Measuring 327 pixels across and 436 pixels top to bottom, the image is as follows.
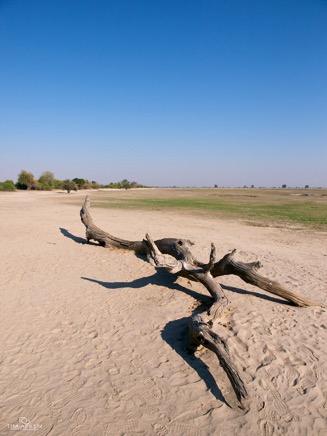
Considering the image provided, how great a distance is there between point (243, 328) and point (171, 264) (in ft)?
6.34

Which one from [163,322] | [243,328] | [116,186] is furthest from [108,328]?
[116,186]

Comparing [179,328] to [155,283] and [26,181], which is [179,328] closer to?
[155,283]

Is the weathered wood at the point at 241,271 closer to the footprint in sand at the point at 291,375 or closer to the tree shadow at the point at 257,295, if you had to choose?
the tree shadow at the point at 257,295

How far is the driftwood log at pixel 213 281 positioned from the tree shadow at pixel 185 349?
0.23 meters

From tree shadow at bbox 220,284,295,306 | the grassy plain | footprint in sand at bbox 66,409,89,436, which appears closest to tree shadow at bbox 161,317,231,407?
footprint in sand at bbox 66,409,89,436

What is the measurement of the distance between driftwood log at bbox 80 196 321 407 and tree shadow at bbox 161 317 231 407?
0.23 m

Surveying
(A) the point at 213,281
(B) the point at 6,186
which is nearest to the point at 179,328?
(A) the point at 213,281

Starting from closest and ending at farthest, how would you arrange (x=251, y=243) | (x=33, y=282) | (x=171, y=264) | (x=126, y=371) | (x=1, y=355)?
(x=126, y=371) → (x=1, y=355) → (x=171, y=264) → (x=33, y=282) → (x=251, y=243)

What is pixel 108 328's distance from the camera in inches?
218

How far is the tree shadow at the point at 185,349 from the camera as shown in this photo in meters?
4.02

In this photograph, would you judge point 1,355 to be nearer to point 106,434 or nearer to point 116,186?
point 106,434

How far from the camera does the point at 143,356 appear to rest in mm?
4680

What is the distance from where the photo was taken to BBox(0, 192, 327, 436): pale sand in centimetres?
349

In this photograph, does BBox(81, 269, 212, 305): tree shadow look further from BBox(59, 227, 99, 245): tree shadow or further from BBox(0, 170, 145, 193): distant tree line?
BBox(0, 170, 145, 193): distant tree line
